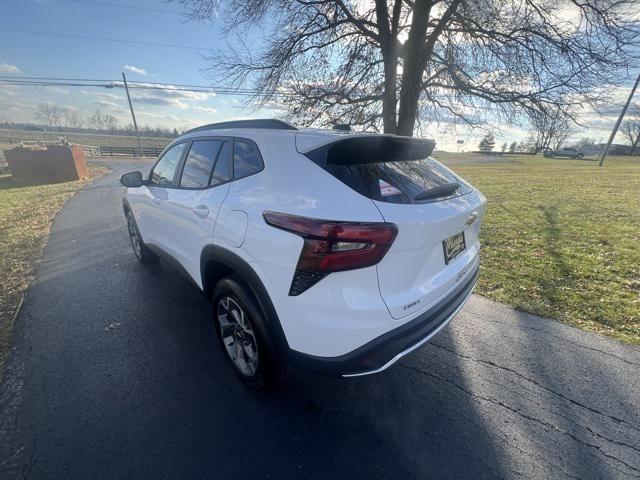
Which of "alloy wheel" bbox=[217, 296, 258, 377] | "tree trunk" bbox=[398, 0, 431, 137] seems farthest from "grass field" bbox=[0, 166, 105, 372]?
"tree trunk" bbox=[398, 0, 431, 137]

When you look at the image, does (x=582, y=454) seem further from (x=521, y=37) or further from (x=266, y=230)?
(x=521, y=37)

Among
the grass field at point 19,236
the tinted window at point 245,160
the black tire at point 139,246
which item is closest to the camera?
the tinted window at point 245,160

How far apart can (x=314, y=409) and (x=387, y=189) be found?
161 centimetres

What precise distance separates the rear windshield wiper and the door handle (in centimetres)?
161

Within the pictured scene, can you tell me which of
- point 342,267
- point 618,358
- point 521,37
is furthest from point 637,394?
point 521,37

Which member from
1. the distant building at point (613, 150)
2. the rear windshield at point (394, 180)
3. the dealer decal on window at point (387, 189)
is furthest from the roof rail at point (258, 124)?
the distant building at point (613, 150)

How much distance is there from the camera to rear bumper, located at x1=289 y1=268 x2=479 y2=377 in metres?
1.72

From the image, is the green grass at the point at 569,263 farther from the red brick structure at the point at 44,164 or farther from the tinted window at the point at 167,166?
the red brick structure at the point at 44,164

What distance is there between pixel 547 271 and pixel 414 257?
3656mm

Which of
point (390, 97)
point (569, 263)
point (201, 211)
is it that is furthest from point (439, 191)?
point (390, 97)

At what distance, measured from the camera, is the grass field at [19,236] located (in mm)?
3484

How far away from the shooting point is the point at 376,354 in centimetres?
173

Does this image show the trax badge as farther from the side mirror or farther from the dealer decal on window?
the side mirror

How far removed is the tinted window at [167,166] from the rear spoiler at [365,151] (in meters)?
2.07
